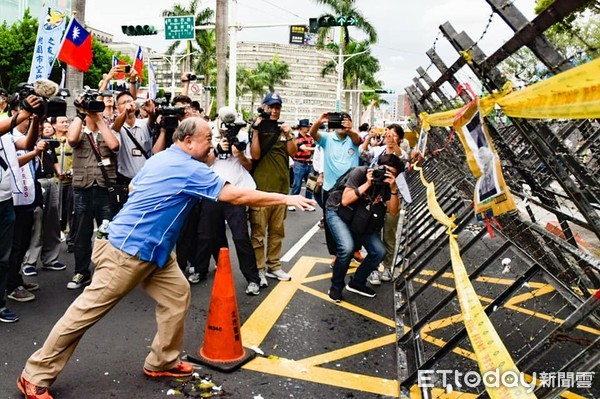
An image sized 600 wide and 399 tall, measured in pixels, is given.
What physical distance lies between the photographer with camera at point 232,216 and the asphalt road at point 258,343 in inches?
13.5

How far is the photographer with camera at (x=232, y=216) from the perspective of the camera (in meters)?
5.35

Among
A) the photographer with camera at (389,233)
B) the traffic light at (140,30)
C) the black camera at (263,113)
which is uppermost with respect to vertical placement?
the traffic light at (140,30)

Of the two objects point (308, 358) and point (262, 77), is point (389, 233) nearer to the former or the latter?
point (308, 358)

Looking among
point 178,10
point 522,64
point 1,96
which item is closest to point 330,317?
point 522,64

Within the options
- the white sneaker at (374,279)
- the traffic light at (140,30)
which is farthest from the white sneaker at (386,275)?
the traffic light at (140,30)

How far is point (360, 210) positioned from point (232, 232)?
54.3 inches

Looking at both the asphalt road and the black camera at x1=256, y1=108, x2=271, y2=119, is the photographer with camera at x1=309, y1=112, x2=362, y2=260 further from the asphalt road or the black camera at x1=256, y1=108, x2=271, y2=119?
the asphalt road

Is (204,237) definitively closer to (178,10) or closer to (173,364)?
(173,364)

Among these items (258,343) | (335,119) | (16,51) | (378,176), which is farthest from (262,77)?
(258,343)

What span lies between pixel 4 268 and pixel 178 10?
125 ft

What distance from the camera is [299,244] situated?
7.97m

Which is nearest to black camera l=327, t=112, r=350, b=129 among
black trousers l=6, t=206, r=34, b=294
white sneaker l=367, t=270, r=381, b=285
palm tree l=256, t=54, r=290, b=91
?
white sneaker l=367, t=270, r=381, b=285

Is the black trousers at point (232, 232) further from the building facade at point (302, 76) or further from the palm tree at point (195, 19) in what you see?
the building facade at point (302, 76)

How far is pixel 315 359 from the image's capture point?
160 inches
